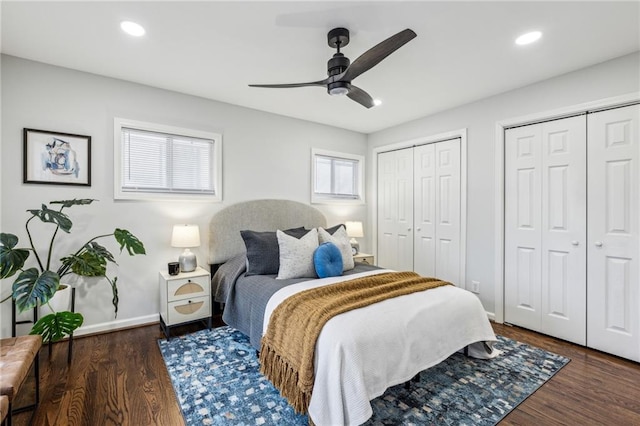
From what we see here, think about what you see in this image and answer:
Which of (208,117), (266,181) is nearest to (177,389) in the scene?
(266,181)

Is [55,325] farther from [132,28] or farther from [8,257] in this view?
[132,28]

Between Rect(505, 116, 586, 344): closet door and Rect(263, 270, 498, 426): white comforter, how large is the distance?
43.6 inches

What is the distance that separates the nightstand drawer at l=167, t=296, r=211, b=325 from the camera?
9.28 feet

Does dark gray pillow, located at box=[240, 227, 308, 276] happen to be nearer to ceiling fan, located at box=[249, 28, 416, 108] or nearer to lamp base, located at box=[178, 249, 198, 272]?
lamp base, located at box=[178, 249, 198, 272]

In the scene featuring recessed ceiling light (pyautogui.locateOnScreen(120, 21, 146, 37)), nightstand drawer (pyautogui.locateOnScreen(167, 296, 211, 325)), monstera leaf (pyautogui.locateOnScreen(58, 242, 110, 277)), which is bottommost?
nightstand drawer (pyautogui.locateOnScreen(167, 296, 211, 325))

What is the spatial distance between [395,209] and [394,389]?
2852mm

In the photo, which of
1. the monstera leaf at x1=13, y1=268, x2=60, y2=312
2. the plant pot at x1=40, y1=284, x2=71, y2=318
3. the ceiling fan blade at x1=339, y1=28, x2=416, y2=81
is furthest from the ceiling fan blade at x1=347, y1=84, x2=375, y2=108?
the plant pot at x1=40, y1=284, x2=71, y2=318

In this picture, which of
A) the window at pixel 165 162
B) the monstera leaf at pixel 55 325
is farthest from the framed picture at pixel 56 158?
the monstera leaf at pixel 55 325

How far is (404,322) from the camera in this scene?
1863 mm

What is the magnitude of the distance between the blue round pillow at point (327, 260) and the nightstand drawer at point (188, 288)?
1140mm

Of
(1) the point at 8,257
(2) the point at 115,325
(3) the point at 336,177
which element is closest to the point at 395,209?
(3) the point at 336,177

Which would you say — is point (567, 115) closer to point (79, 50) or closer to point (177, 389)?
point (177, 389)

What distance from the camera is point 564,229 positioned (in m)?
2.87

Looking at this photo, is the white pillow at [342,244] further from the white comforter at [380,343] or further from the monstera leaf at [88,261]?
the monstera leaf at [88,261]
